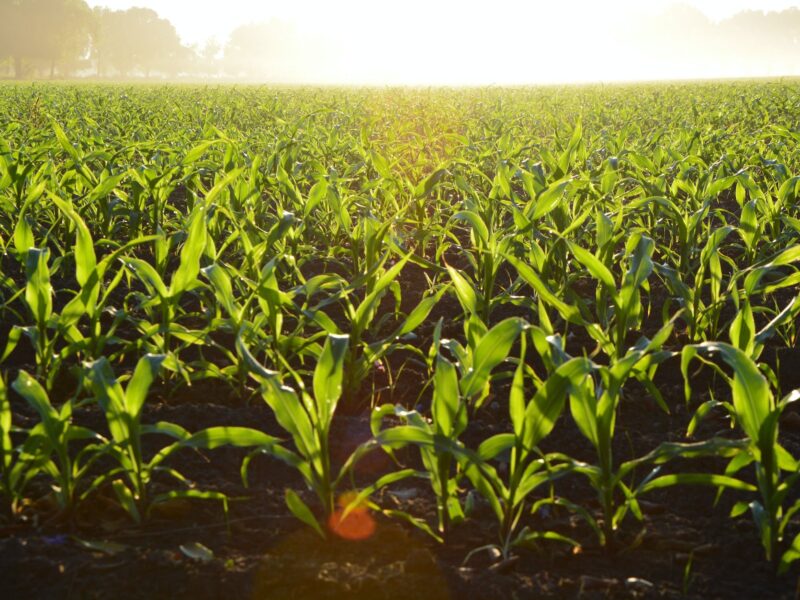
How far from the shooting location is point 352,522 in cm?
182

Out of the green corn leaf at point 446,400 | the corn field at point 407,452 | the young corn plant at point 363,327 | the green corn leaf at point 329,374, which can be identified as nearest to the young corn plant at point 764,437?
the corn field at point 407,452

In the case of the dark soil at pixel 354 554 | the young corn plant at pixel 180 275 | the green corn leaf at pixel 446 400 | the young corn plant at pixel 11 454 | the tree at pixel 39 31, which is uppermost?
the tree at pixel 39 31

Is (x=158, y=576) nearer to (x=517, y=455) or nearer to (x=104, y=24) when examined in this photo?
(x=517, y=455)

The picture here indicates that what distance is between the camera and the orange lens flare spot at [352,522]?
1.77m

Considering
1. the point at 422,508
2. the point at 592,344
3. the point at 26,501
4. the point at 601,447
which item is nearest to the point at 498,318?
the point at 592,344

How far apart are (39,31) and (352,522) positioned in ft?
250

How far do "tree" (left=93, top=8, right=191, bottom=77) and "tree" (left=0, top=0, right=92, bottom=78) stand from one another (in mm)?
16251

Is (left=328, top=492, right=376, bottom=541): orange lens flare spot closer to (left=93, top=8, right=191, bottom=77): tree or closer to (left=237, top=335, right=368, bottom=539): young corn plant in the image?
(left=237, top=335, right=368, bottom=539): young corn plant

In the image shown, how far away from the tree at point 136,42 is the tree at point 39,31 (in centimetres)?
1625

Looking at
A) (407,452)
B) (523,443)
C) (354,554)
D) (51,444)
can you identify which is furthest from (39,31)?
(523,443)

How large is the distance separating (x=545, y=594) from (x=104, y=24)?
102614mm

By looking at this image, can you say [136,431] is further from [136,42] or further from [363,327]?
[136,42]

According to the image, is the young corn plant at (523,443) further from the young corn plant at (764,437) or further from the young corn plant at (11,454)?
the young corn plant at (11,454)

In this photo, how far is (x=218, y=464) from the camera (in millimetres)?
2102
